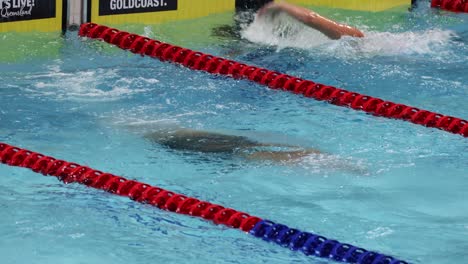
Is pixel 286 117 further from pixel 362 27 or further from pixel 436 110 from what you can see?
pixel 362 27

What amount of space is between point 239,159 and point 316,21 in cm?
253

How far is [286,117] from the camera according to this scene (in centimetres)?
681

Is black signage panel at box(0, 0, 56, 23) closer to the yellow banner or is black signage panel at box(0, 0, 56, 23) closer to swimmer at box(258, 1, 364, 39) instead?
the yellow banner

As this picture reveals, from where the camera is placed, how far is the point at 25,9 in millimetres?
7988

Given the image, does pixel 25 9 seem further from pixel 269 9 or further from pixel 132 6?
pixel 269 9

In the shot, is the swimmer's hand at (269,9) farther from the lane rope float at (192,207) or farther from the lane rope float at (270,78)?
the lane rope float at (192,207)

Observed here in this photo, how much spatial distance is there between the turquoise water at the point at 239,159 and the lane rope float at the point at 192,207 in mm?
57

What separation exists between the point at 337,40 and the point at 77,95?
236 cm

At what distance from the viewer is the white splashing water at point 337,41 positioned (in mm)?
8258

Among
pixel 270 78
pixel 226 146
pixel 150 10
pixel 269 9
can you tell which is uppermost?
pixel 269 9

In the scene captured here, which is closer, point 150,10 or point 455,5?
point 150,10

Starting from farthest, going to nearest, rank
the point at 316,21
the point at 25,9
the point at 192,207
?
the point at 316,21
the point at 25,9
the point at 192,207

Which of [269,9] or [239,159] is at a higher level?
[269,9]

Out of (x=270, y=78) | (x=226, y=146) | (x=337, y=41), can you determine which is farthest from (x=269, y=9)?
(x=226, y=146)
